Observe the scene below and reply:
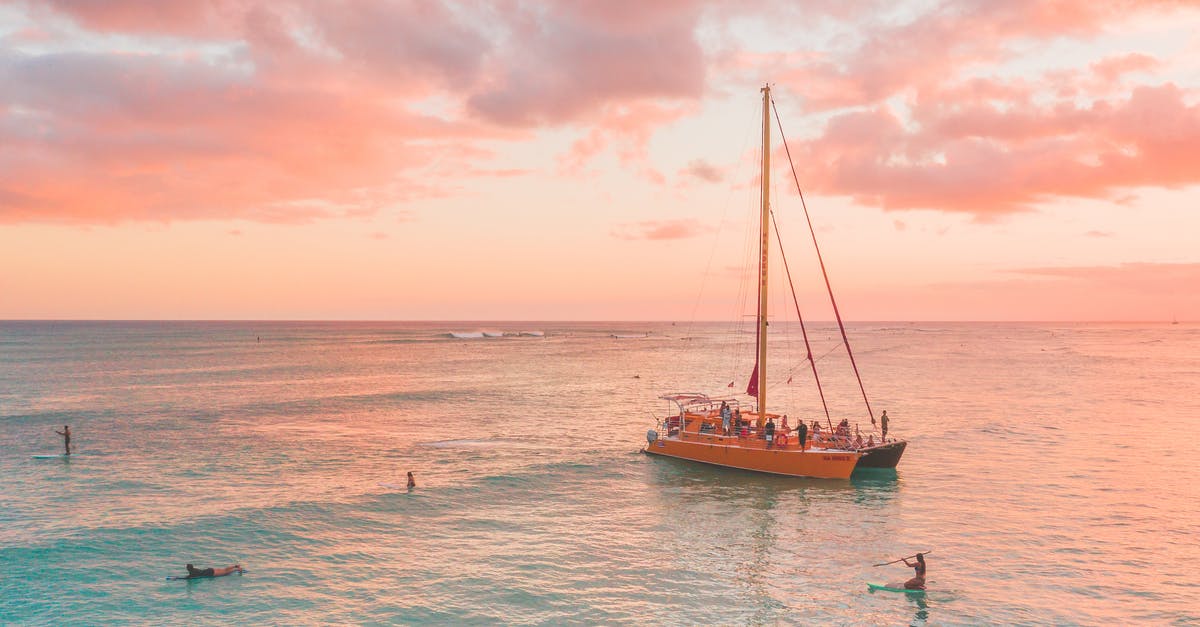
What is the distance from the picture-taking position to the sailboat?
42.2m

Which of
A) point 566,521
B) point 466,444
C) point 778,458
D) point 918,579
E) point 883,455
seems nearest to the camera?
point 918,579

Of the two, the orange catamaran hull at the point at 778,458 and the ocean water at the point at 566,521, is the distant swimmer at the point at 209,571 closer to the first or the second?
the ocean water at the point at 566,521

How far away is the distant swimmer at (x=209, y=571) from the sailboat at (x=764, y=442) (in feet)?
89.8

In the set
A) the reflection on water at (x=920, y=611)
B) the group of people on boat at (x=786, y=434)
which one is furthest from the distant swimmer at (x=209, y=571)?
the group of people on boat at (x=786, y=434)

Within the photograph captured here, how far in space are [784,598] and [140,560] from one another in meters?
25.3

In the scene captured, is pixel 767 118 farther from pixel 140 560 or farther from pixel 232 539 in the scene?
pixel 140 560

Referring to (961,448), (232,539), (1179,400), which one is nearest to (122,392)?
(232,539)

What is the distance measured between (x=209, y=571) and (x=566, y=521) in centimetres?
1510

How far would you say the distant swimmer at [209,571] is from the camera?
2675cm

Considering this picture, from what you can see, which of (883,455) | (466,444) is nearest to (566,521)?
(883,455)

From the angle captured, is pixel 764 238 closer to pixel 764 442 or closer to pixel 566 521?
pixel 764 442

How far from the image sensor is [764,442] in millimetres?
43250

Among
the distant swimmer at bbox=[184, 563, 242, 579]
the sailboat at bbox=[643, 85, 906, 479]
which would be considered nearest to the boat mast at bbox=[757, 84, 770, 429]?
the sailboat at bbox=[643, 85, 906, 479]

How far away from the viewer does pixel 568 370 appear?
13150 cm
